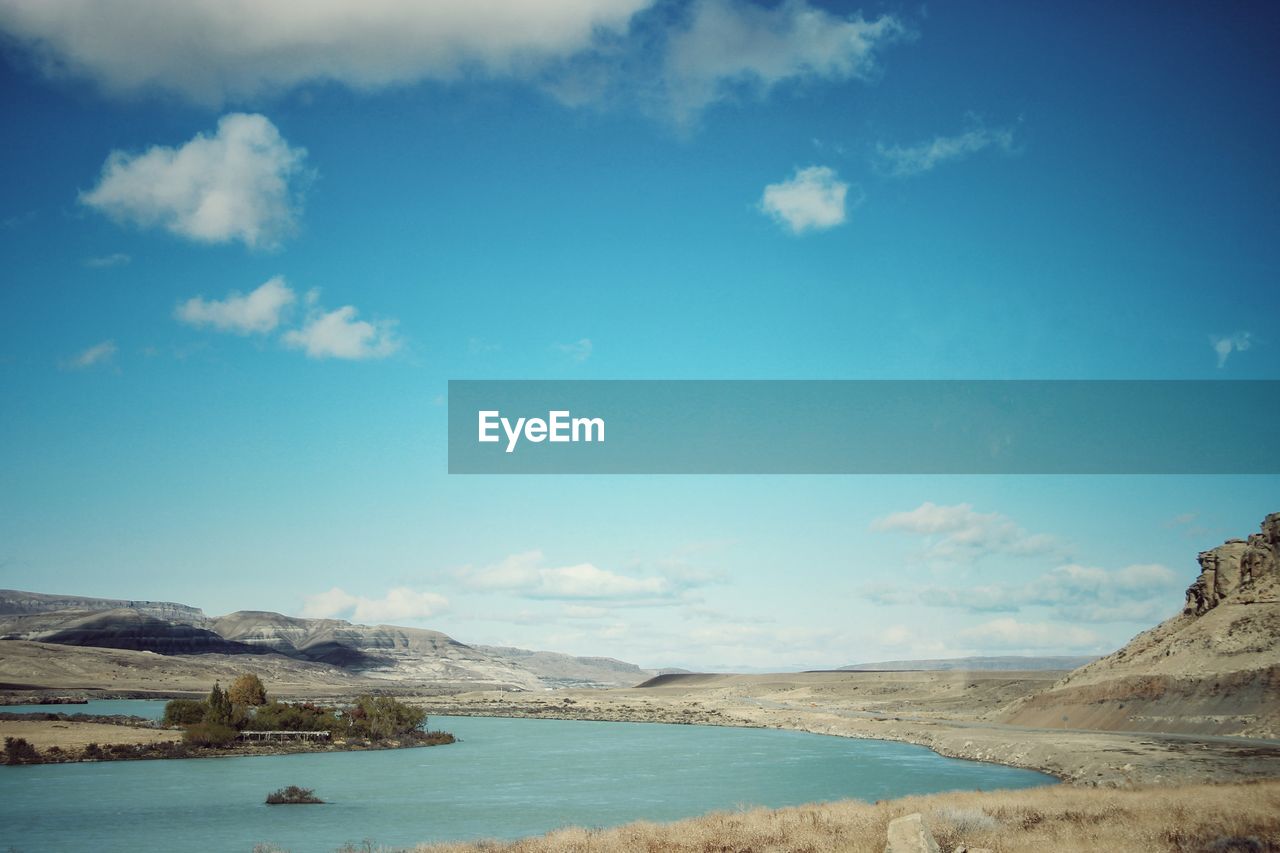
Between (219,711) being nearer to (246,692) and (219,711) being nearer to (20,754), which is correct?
(246,692)

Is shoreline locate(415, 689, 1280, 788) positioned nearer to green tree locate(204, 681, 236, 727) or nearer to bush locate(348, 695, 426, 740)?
bush locate(348, 695, 426, 740)

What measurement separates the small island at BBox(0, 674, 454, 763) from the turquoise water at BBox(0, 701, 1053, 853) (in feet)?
8.17

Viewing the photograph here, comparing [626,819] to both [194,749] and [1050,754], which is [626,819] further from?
[194,749]

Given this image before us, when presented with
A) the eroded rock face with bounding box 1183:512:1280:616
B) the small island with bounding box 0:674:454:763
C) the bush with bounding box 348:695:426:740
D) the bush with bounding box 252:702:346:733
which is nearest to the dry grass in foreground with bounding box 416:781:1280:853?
the small island with bounding box 0:674:454:763

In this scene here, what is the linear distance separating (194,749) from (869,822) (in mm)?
51571

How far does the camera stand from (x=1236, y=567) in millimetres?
70562

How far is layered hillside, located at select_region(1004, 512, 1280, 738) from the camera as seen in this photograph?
53.9 meters

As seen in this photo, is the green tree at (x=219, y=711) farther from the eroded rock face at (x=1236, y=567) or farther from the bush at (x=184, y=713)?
the eroded rock face at (x=1236, y=567)

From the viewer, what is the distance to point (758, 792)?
45.6 metres

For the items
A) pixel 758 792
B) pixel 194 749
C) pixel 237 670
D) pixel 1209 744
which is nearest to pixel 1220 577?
pixel 1209 744

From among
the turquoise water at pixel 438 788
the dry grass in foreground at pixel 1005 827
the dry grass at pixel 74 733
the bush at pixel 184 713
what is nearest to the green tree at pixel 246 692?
the bush at pixel 184 713

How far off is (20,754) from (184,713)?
60.0 feet

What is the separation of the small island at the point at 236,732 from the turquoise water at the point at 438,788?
8.17 ft

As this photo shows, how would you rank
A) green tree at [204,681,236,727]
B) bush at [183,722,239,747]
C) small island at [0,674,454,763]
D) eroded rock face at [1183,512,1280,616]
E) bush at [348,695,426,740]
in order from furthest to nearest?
bush at [348,695,426,740]
eroded rock face at [1183,512,1280,616]
green tree at [204,681,236,727]
bush at [183,722,239,747]
small island at [0,674,454,763]
